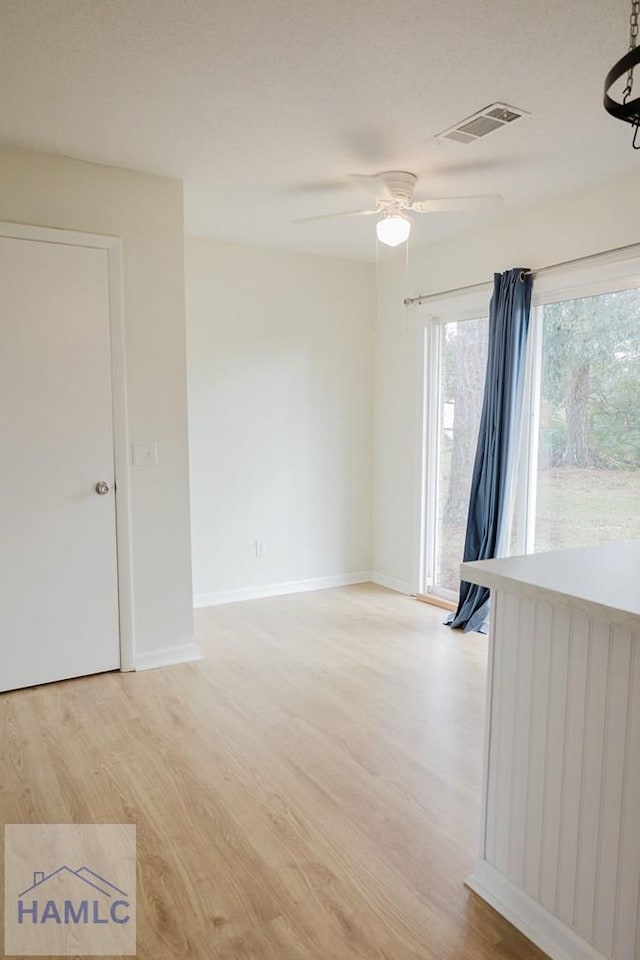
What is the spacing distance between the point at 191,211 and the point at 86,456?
1.64 m

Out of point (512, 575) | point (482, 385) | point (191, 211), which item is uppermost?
point (191, 211)

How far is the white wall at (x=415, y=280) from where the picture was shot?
3.35 meters

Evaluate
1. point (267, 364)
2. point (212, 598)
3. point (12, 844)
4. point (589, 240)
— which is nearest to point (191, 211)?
point (267, 364)

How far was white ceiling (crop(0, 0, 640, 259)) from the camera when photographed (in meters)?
1.96

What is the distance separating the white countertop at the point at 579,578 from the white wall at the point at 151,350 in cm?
207

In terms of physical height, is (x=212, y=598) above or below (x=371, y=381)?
below

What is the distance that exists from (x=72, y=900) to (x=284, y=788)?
78 cm

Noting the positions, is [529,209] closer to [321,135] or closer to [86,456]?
[321,135]

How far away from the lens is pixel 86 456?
126 inches

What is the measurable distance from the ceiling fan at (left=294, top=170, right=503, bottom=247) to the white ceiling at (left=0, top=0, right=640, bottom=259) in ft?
0.24

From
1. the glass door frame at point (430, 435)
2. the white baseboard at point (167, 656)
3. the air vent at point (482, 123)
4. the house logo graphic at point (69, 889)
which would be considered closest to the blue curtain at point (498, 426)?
the glass door frame at point (430, 435)

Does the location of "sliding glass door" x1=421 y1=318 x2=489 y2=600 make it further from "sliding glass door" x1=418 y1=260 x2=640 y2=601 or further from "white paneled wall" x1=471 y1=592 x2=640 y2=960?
"white paneled wall" x1=471 y1=592 x2=640 y2=960

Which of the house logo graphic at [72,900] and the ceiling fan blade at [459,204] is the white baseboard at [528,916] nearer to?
the house logo graphic at [72,900]

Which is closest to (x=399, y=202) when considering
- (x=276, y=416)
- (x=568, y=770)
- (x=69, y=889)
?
(x=276, y=416)
